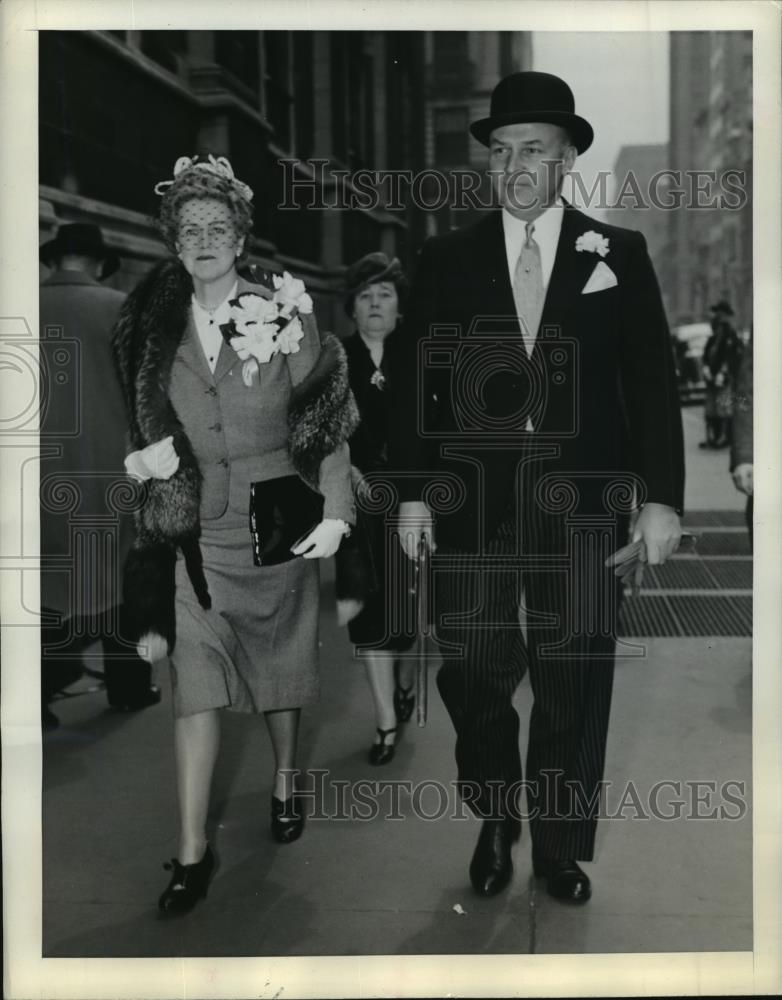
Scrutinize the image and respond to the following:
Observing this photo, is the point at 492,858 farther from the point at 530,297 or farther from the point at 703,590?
the point at 530,297

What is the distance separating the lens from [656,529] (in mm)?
3182

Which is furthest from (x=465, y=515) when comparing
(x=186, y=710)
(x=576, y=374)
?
(x=186, y=710)

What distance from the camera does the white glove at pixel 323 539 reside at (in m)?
3.19

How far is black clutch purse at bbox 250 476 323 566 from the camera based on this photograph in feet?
10.4

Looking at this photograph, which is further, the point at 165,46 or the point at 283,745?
the point at 283,745

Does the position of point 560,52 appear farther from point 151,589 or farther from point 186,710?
point 186,710

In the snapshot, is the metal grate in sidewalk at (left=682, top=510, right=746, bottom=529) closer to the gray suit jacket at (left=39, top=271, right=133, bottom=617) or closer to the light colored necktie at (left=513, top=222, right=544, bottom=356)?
the light colored necktie at (left=513, top=222, right=544, bottom=356)

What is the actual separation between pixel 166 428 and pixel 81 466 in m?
0.27

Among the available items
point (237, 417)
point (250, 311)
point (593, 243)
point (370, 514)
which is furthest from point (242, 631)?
point (593, 243)

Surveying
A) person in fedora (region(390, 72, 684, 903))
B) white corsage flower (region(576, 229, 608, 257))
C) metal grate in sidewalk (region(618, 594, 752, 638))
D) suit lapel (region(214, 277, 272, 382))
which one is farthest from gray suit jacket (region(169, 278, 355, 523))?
metal grate in sidewalk (region(618, 594, 752, 638))

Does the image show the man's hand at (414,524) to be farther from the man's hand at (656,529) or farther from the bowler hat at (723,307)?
the bowler hat at (723,307)

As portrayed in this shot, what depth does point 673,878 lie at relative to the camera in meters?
3.26

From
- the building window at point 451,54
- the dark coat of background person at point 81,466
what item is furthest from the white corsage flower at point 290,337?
the building window at point 451,54

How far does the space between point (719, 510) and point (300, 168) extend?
56.2 inches
